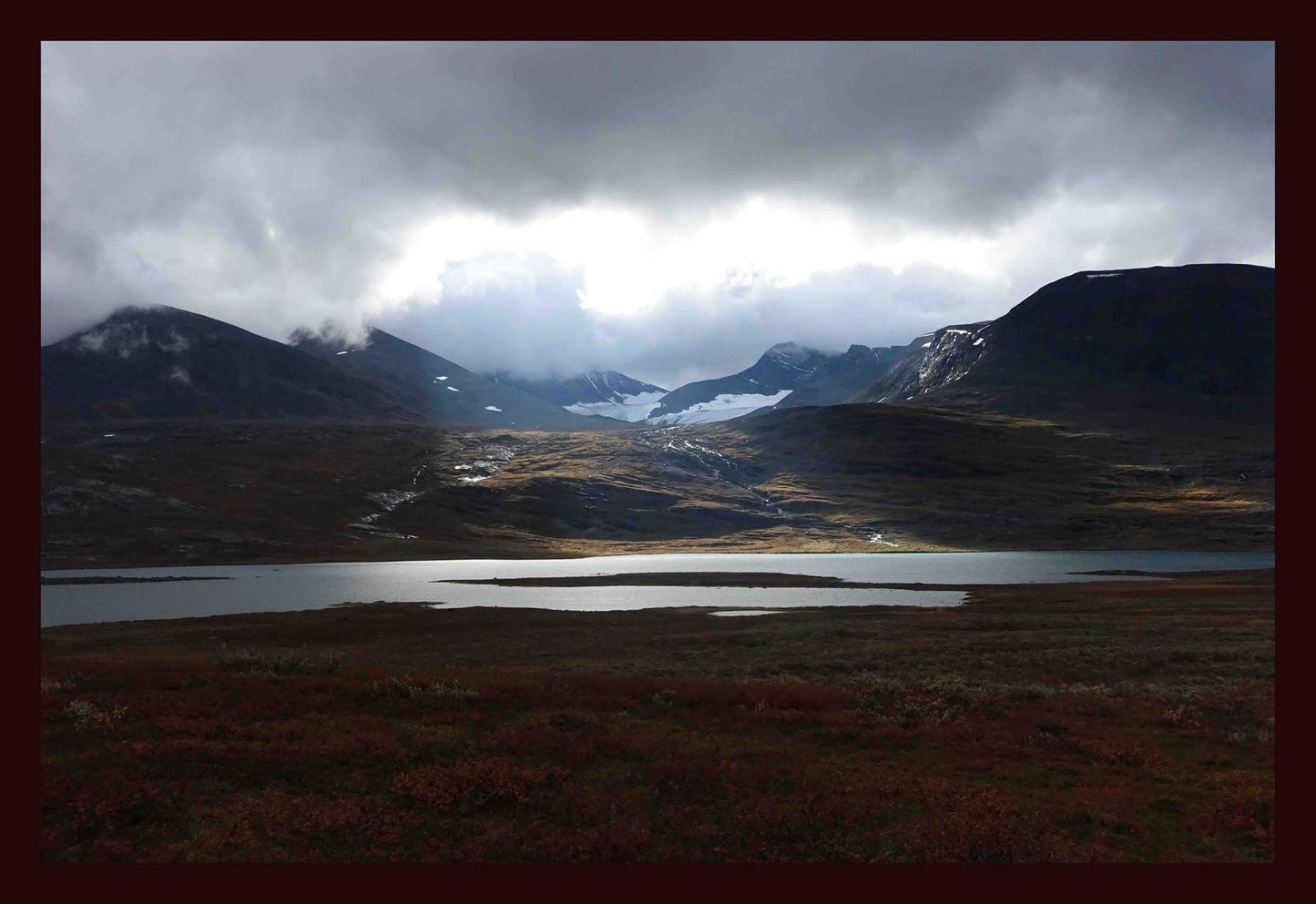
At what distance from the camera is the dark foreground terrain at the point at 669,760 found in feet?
57.0

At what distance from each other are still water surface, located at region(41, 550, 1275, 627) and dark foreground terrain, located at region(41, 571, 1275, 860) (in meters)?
56.1

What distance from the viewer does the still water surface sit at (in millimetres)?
97312

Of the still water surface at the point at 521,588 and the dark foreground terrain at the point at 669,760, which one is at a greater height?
the dark foreground terrain at the point at 669,760

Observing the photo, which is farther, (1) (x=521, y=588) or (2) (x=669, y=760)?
(1) (x=521, y=588)

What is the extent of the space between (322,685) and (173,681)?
5.57m

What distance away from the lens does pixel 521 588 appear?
401 ft

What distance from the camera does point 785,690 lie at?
31.7 m

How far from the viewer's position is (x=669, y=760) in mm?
22469

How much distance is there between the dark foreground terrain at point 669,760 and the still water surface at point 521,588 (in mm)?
56115

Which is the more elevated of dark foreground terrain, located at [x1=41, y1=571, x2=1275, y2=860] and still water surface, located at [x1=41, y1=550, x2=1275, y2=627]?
dark foreground terrain, located at [x1=41, y1=571, x2=1275, y2=860]

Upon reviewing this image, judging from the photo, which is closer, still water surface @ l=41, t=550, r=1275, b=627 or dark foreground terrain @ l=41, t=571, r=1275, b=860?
dark foreground terrain @ l=41, t=571, r=1275, b=860

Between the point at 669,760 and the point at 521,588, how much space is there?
337ft

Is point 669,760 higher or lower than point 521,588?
higher

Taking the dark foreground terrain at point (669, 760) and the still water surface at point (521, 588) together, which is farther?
the still water surface at point (521, 588)
